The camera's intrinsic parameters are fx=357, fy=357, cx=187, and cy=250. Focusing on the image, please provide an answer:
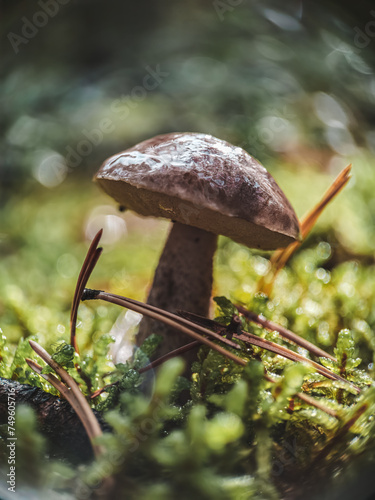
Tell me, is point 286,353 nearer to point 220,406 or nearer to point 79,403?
point 220,406

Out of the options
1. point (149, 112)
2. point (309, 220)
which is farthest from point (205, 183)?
point (149, 112)

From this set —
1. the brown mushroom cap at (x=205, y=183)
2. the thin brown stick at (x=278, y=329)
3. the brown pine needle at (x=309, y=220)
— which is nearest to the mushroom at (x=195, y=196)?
the brown mushroom cap at (x=205, y=183)

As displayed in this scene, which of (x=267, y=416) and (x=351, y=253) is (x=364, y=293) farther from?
(x=267, y=416)

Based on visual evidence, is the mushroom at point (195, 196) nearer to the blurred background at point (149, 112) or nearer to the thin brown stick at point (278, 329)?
the thin brown stick at point (278, 329)

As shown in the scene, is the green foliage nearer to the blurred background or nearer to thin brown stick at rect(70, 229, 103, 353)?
thin brown stick at rect(70, 229, 103, 353)

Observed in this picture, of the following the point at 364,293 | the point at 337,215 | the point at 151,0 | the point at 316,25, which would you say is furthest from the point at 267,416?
the point at 337,215

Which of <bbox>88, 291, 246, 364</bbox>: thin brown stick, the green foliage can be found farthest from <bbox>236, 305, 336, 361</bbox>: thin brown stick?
A: <bbox>88, 291, 246, 364</bbox>: thin brown stick
